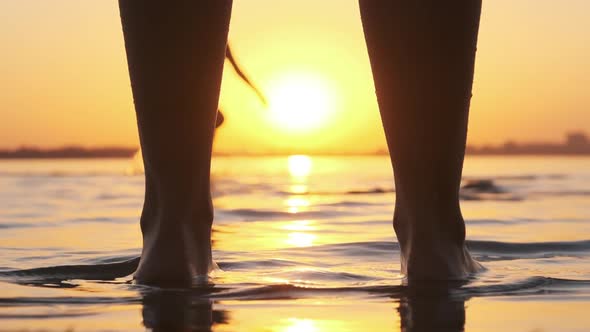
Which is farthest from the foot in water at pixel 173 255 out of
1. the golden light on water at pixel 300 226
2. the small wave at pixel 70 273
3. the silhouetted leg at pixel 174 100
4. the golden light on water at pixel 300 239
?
the golden light on water at pixel 300 226

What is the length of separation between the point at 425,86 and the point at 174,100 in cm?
56

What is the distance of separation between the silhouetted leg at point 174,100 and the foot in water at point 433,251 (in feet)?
1.64

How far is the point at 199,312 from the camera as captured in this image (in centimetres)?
191

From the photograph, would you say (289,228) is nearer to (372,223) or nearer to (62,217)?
(372,223)

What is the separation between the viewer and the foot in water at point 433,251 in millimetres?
2350

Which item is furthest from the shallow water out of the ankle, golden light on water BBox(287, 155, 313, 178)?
golden light on water BBox(287, 155, 313, 178)

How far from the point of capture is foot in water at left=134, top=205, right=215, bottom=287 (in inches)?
93.4

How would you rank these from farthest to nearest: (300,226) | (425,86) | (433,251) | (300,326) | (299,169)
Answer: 1. (299,169)
2. (300,226)
3. (433,251)
4. (425,86)
5. (300,326)

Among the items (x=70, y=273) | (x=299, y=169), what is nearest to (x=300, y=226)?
(x=70, y=273)

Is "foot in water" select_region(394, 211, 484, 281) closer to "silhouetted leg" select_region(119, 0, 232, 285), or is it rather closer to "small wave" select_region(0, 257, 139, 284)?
"silhouetted leg" select_region(119, 0, 232, 285)

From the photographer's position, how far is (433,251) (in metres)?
2.36

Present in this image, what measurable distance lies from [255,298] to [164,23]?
65 centimetres

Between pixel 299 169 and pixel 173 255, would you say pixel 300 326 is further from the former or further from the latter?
pixel 299 169

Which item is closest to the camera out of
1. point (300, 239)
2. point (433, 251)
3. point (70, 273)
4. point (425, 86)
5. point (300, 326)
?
point (300, 326)
